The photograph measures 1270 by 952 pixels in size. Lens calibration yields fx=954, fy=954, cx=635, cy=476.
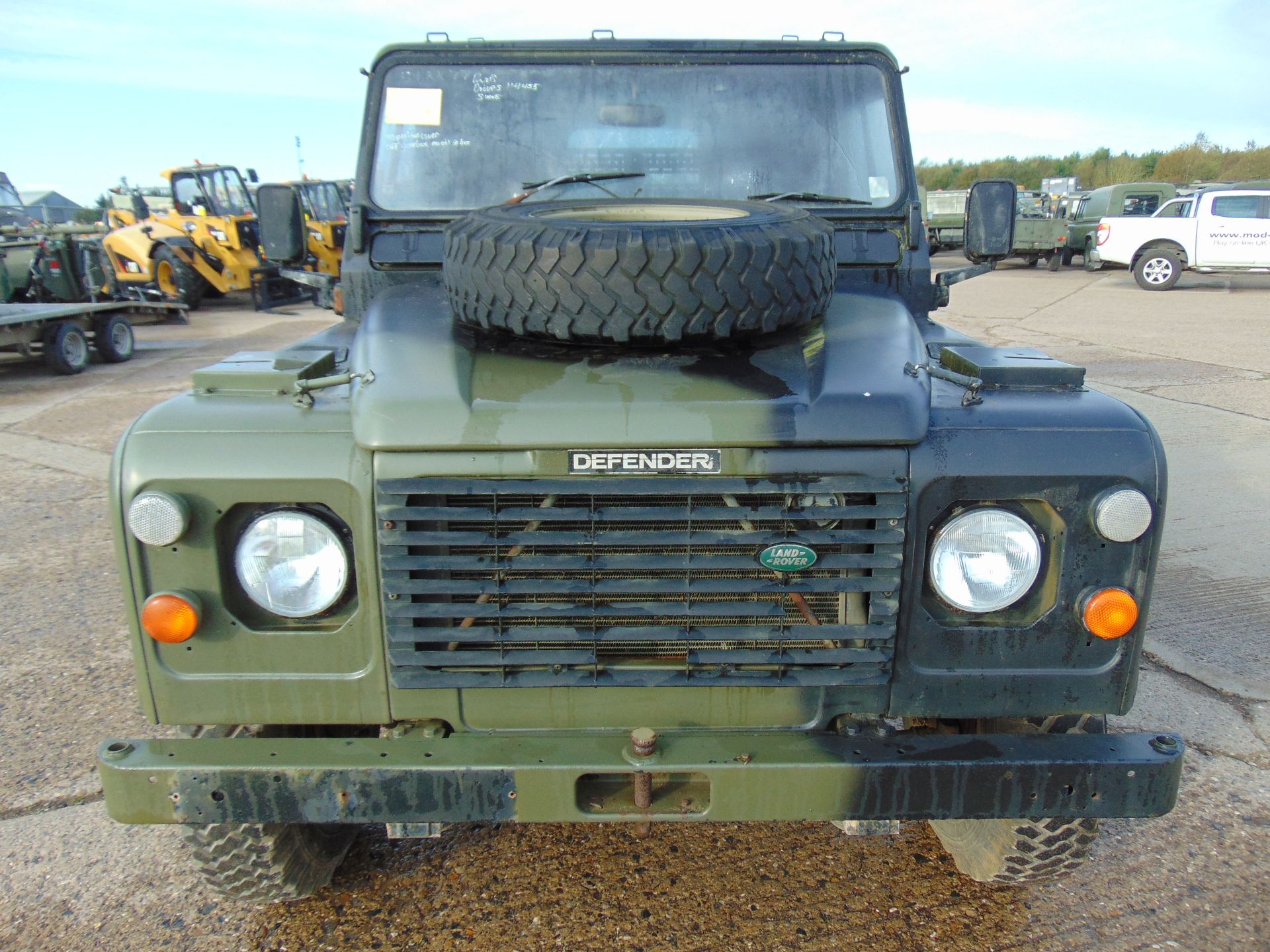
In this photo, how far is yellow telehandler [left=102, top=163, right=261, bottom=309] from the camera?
674 inches

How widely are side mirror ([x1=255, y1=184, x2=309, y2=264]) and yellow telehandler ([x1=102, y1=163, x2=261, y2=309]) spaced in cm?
1521

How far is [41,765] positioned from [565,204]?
8.47 ft

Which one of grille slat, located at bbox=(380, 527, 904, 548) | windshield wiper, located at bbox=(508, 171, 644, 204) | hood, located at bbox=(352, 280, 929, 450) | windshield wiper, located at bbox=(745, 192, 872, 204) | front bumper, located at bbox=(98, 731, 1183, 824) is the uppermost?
windshield wiper, located at bbox=(508, 171, 644, 204)

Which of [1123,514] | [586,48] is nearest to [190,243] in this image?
[586,48]

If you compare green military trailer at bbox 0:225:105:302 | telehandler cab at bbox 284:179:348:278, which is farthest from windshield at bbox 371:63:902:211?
telehandler cab at bbox 284:179:348:278

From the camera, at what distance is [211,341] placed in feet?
46.4

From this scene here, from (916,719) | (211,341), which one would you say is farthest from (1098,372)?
(211,341)

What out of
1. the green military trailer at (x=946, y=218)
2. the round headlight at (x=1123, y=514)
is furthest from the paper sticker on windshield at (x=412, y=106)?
the green military trailer at (x=946, y=218)

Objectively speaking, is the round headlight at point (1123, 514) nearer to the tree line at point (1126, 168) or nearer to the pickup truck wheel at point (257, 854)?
the pickup truck wheel at point (257, 854)

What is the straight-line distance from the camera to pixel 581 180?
3205mm

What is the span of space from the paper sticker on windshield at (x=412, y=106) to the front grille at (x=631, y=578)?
1.82m

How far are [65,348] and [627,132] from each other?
10131 millimetres

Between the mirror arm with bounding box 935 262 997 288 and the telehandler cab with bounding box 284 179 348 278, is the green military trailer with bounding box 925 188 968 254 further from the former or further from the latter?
the mirror arm with bounding box 935 262 997 288

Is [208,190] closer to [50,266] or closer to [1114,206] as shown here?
[50,266]
